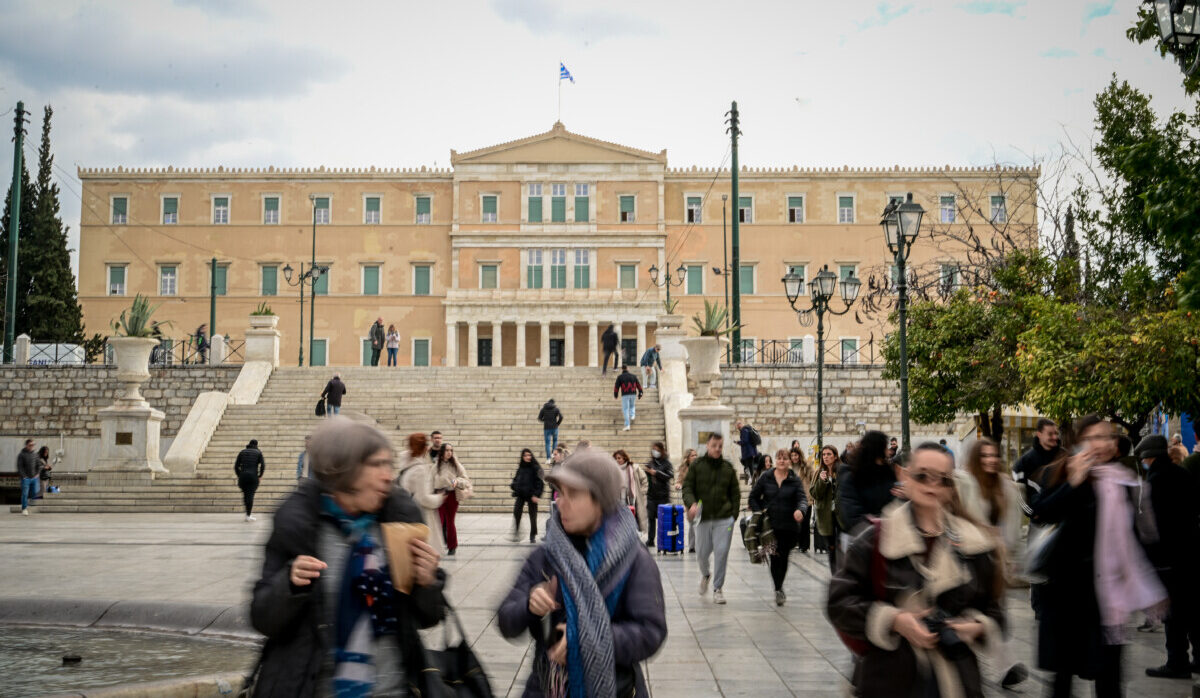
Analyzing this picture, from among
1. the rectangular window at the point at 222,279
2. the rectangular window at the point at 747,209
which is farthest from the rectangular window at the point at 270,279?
the rectangular window at the point at 747,209

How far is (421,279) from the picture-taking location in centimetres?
5175

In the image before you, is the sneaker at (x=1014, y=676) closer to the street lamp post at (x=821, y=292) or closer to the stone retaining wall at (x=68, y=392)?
the street lamp post at (x=821, y=292)

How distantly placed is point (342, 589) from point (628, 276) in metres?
48.6

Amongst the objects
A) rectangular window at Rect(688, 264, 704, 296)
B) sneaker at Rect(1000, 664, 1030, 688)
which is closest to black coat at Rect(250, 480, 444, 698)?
sneaker at Rect(1000, 664, 1030, 688)

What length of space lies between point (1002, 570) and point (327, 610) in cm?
214

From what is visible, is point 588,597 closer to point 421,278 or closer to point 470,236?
point 470,236

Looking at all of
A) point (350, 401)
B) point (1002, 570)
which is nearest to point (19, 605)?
point (1002, 570)

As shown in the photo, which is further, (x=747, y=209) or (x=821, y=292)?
(x=747, y=209)

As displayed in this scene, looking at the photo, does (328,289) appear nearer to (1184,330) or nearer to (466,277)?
(466,277)

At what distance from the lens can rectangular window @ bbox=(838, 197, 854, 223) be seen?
5247 centimetres

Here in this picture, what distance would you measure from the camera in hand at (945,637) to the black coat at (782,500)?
6.81 metres

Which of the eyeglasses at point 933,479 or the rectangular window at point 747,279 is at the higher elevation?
the rectangular window at point 747,279

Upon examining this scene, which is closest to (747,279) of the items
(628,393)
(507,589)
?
(628,393)

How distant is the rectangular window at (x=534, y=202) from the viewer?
5191cm
